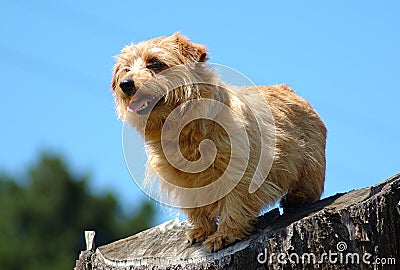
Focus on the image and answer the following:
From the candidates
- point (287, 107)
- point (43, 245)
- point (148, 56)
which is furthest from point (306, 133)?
point (43, 245)

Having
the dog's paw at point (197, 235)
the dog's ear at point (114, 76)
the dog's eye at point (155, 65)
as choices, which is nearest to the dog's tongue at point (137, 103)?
the dog's eye at point (155, 65)

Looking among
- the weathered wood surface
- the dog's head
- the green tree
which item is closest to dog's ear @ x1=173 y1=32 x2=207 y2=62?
the dog's head

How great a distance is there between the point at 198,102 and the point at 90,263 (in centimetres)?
165

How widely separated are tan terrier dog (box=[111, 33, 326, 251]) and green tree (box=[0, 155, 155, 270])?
2657 cm

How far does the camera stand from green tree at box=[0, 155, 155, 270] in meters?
33.1

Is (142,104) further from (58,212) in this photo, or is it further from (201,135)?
(58,212)

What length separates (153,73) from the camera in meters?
6.36

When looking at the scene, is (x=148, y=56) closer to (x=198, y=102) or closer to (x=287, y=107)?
(x=198, y=102)

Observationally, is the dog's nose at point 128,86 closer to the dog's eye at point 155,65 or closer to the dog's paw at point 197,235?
the dog's eye at point 155,65

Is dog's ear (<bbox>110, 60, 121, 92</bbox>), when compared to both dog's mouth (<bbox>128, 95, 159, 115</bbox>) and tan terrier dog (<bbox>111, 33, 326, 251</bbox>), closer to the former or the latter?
tan terrier dog (<bbox>111, 33, 326, 251</bbox>)

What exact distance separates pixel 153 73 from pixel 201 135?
665 millimetres

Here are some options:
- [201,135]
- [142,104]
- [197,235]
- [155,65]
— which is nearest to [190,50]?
[155,65]

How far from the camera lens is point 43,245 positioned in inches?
1291

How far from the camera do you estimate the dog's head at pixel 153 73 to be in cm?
627
